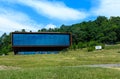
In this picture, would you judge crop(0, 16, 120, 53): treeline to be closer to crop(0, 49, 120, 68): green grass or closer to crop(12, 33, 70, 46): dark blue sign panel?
crop(12, 33, 70, 46): dark blue sign panel

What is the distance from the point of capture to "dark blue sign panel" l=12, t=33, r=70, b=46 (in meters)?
97.6

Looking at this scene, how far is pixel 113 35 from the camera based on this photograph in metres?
127

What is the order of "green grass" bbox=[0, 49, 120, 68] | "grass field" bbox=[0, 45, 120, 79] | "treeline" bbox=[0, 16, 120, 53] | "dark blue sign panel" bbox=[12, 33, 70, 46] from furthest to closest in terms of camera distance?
"treeline" bbox=[0, 16, 120, 53]
"dark blue sign panel" bbox=[12, 33, 70, 46]
"green grass" bbox=[0, 49, 120, 68]
"grass field" bbox=[0, 45, 120, 79]

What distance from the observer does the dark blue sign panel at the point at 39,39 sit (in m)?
97.6

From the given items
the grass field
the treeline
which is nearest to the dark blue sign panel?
the treeline

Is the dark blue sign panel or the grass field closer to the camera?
the grass field

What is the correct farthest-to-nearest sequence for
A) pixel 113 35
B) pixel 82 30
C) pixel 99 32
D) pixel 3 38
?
pixel 3 38 < pixel 82 30 < pixel 99 32 < pixel 113 35

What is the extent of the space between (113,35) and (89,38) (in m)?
17.2

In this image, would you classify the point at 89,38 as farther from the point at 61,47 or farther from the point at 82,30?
the point at 61,47

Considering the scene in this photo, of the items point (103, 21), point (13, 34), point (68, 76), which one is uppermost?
point (103, 21)

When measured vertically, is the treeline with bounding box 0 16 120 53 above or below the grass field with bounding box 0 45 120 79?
above

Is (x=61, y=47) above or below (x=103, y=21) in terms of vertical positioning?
below

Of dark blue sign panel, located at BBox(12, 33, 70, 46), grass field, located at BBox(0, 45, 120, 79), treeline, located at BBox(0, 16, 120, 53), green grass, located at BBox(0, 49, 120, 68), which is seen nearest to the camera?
grass field, located at BBox(0, 45, 120, 79)

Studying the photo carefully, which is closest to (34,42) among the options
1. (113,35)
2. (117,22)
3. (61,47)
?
(61,47)
